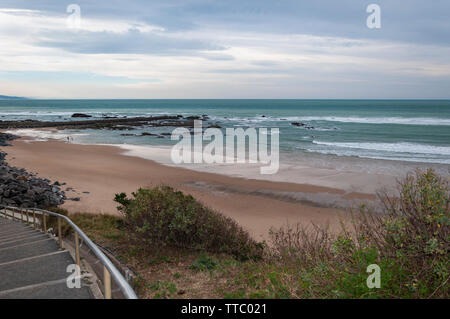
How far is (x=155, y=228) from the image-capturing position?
705cm

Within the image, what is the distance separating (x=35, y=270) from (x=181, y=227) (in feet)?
9.11

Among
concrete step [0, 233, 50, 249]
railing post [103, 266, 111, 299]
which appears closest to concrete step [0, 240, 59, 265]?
concrete step [0, 233, 50, 249]

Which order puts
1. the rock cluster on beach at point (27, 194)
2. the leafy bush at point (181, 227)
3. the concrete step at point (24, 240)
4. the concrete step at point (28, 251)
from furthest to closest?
the rock cluster on beach at point (27, 194) → the leafy bush at point (181, 227) → the concrete step at point (24, 240) → the concrete step at point (28, 251)

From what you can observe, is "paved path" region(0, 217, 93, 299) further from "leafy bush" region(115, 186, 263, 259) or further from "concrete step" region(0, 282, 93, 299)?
"leafy bush" region(115, 186, 263, 259)

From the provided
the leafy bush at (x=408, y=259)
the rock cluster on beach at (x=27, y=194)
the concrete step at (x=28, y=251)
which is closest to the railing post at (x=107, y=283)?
the leafy bush at (x=408, y=259)

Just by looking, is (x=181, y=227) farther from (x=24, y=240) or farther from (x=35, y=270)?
(x=24, y=240)

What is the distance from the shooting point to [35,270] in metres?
4.93

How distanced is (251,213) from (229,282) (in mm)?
8196

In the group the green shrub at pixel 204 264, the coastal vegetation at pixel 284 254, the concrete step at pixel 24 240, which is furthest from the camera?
the concrete step at pixel 24 240

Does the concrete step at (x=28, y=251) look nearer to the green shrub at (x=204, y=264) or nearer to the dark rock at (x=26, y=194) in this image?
the green shrub at (x=204, y=264)

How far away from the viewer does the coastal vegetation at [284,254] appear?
4.10 meters

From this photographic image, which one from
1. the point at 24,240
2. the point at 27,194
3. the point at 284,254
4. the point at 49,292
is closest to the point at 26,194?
the point at 27,194

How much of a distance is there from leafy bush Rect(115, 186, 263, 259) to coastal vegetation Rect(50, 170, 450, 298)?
22mm

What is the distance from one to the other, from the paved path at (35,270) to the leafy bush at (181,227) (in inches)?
68.5
